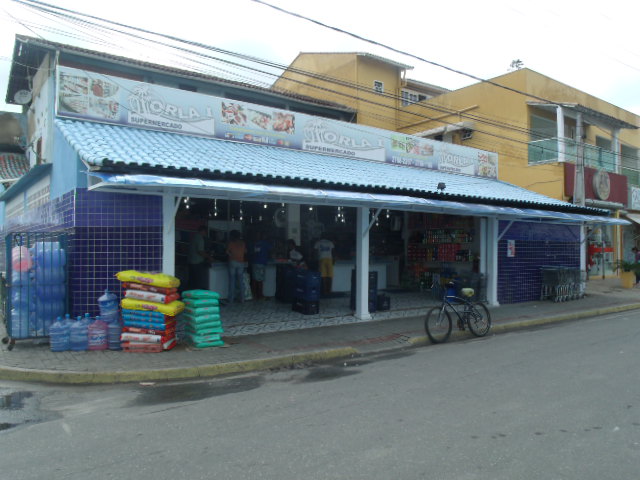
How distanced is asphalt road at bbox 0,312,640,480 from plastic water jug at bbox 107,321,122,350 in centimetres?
156

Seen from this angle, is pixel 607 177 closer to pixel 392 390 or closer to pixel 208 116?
pixel 208 116

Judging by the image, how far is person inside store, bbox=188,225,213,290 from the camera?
12.0 m

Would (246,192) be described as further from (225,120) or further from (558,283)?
(558,283)

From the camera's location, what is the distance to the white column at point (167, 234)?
28.2 feet

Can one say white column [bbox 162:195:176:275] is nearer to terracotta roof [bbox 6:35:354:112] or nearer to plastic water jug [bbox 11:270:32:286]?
plastic water jug [bbox 11:270:32:286]

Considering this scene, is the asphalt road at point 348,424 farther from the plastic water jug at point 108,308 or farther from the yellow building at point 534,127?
the yellow building at point 534,127

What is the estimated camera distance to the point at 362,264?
11070mm

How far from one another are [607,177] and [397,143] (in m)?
12.7

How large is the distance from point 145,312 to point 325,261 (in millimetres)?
6952

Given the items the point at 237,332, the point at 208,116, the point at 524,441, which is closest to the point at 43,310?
the point at 237,332

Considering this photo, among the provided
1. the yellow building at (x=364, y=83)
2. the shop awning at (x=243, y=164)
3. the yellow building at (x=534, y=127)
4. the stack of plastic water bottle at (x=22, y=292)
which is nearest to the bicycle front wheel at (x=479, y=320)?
the shop awning at (x=243, y=164)

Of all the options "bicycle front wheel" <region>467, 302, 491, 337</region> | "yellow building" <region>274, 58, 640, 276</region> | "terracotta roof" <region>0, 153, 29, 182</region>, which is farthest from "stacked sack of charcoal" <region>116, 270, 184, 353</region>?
"yellow building" <region>274, 58, 640, 276</region>

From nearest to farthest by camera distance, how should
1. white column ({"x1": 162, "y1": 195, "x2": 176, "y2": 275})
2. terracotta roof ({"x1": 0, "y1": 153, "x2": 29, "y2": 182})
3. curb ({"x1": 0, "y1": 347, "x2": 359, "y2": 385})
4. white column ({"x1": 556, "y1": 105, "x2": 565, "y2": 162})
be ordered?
curb ({"x1": 0, "y1": 347, "x2": 359, "y2": 385}), white column ({"x1": 162, "y1": 195, "x2": 176, "y2": 275}), terracotta roof ({"x1": 0, "y1": 153, "x2": 29, "y2": 182}), white column ({"x1": 556, "y1": 105, "x2": 565, "y2": 162})

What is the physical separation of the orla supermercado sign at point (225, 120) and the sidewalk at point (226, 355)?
509 centimetres
